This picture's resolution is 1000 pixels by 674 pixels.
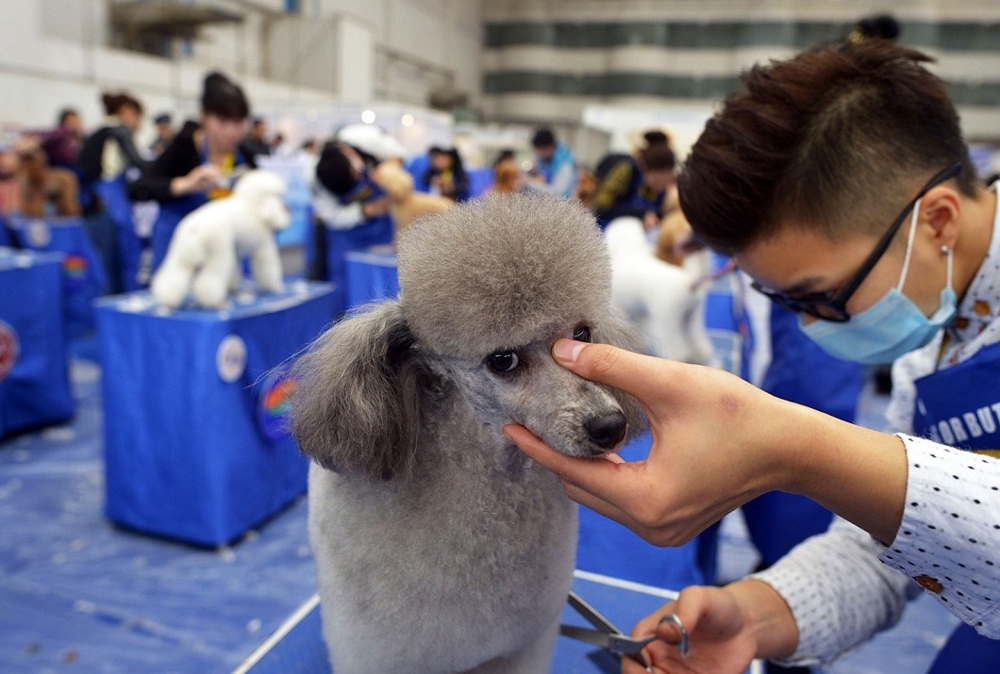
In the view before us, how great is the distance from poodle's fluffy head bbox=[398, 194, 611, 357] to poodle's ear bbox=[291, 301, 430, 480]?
46 millimetres

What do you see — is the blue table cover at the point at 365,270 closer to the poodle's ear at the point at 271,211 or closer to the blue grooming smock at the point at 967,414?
the poodle's ear at the point at 271,211

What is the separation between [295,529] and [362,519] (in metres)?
1.68

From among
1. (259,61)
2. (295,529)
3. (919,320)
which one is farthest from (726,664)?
(259,61)

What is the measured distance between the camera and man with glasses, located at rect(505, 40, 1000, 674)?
0.49 m

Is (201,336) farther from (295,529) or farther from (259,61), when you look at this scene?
(259,61)

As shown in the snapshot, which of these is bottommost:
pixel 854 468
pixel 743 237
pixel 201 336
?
pixel 201 336

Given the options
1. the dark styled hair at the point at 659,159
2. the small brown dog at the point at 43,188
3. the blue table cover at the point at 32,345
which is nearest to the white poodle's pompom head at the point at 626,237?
the dark styled hair at the point at 659,159

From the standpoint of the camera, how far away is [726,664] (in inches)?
31.4

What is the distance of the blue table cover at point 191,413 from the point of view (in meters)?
1.84

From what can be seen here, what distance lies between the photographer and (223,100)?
2.28 meters

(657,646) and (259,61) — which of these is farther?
(259,61)

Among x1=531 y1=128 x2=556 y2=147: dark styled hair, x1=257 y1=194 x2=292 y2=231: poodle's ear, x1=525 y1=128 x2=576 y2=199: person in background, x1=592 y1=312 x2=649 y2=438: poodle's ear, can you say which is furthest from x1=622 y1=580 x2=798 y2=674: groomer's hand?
x1=531 y1=128 x2=556 y2=147: dark styled hair

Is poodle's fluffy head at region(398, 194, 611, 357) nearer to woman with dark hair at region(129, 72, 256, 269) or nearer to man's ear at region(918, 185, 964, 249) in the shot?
man's ear at region(918, 185, 964, 249)

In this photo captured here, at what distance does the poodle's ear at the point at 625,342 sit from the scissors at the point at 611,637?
0.77 ft
